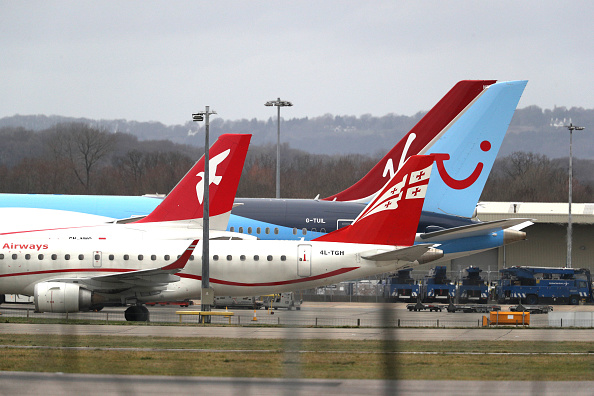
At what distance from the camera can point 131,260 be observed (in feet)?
124

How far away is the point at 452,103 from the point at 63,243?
74.8ft

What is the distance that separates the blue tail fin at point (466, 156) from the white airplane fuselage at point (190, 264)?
9.96 m

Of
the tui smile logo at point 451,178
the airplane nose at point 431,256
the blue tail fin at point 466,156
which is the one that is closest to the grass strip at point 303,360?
the airplane nose at point 431,256

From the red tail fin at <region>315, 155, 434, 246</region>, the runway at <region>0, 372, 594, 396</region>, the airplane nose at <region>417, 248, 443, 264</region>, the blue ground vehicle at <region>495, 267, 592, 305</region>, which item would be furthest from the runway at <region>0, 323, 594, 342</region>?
the blue ground vehicle at <region>495, 267, 592, 305</region>

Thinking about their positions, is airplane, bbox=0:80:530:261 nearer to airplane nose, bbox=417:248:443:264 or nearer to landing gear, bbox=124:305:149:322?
airplane nose, bbox=417:248:443:264

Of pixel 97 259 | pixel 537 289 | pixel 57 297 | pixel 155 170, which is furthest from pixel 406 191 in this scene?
pixel 155 170

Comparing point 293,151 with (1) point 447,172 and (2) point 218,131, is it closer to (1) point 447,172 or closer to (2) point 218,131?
(2) point 218,131

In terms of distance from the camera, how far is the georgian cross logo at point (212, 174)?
145ft

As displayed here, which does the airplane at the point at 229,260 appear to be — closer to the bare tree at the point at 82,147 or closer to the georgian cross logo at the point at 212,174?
the georgian cross logo at the point at 212,174

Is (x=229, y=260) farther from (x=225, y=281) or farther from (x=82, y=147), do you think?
(x=82, y=147)

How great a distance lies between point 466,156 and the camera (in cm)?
4675

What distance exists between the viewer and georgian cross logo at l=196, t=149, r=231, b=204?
44250mm

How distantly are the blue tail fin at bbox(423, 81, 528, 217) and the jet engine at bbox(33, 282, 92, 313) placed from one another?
19186 mm

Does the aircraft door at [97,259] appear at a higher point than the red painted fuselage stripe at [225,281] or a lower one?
higher
